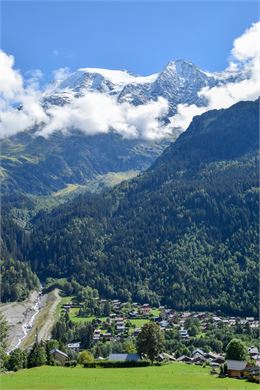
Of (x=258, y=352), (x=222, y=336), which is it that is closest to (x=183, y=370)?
(x=258, y=352)

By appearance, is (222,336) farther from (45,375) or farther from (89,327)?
(45,375)

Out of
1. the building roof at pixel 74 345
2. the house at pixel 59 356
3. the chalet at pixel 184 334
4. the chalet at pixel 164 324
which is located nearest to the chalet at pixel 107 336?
the building roof at pixel 74 345

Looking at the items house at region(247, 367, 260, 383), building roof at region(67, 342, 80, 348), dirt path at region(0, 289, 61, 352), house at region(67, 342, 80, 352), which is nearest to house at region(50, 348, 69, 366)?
house at region(247, 367, 260, 383)

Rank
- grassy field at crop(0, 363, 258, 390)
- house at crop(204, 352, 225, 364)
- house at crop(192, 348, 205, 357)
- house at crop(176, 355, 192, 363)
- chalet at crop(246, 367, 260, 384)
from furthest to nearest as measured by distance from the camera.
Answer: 1. house at crop(192, 348, 205, 357)
2. house at crop(176, 355, 192, 363)
3. house at crop(204, 352, 225, 364)
4. chalet at crop(246, 367, 260, 384)
5. grassy field at crop(0, 363, 258, 390)

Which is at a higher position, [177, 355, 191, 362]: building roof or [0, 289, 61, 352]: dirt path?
[0, 289, 61, 352]: dirt path

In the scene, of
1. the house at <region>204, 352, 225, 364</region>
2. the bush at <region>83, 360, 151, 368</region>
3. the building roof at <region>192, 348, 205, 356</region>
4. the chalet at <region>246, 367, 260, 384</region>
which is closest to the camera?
the chalet at <region>246, 367, 260, 384</region>

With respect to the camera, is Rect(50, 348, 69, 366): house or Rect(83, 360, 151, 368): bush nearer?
Rect(83, 360, 151, 368): bush

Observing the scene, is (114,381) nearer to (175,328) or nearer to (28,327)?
(175,328)

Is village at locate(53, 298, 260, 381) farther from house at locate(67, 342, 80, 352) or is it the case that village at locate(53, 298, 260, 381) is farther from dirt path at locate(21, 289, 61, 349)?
dirt path at locate(21, 289, 61, 349)

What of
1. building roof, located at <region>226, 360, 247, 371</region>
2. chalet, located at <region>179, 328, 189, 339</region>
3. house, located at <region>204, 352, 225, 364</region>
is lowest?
house, located at <region>204, 352, 225, 364</region>
